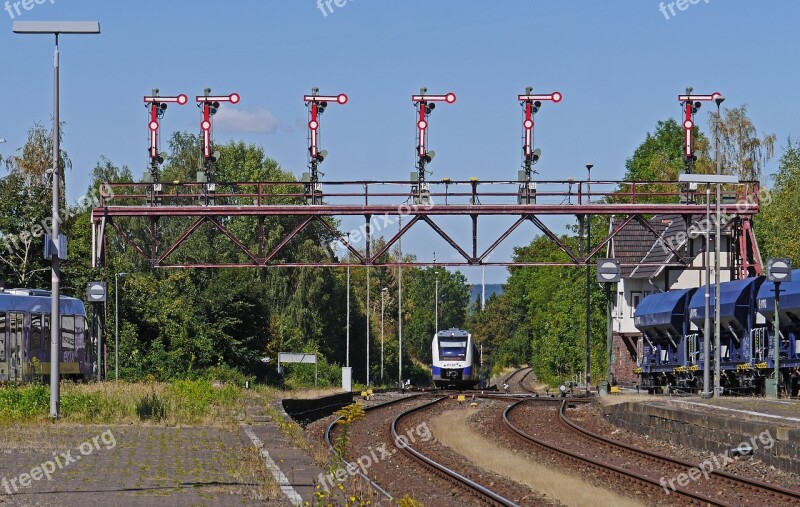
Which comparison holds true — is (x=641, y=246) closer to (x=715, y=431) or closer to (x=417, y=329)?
(x=715, y=431)

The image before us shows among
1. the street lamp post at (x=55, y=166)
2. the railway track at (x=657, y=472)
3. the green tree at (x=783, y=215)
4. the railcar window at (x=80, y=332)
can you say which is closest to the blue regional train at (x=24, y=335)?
the railcar window at (x=80, y=332)

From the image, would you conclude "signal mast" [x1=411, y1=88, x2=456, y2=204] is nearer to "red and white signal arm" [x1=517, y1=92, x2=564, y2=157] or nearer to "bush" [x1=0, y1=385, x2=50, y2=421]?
"red and white signal arm" [x1=517, y1=92, x2=564, y2=157]

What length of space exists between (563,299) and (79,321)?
173 feet

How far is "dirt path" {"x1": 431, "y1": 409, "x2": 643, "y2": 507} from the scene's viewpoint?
16.8 metres

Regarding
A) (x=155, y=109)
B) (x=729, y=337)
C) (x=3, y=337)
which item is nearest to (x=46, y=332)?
(x=3, y=337)

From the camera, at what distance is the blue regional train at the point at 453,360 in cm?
6384

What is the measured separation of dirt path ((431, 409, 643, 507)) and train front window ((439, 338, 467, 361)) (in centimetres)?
3168

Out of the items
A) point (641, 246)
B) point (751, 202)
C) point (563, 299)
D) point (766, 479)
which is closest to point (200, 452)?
point (766, 479)

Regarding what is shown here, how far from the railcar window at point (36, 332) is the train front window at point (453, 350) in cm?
2885

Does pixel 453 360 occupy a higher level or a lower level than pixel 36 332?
lower

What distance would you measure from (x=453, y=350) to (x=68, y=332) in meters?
25.4

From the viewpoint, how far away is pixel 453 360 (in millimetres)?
63969

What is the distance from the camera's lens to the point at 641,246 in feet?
252

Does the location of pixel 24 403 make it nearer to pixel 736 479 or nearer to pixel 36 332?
pixel 36 332
